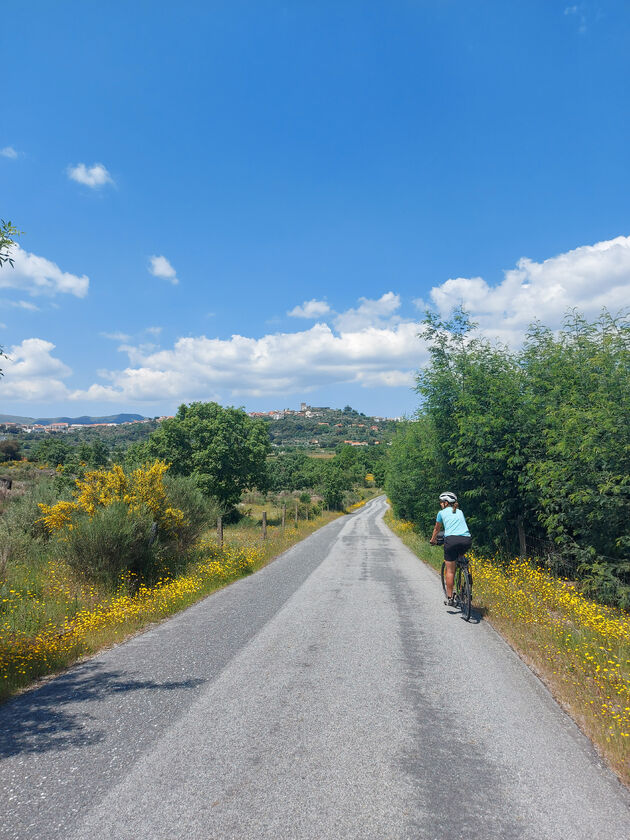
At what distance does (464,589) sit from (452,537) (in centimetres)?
87

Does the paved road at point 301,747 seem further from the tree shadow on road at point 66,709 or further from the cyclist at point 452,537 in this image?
the cyclist at point 452,537

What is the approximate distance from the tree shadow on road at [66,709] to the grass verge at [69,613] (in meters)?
0.35

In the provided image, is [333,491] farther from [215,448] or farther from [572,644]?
[572,644]

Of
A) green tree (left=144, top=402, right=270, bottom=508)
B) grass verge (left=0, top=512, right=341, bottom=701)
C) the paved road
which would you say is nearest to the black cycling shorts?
the paved road

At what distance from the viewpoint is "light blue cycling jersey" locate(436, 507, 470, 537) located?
834 centimetres

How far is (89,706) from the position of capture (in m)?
4.54

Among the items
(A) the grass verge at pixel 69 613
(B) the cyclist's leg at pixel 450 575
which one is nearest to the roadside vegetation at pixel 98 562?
(A) the grass verge at pixel 69 613

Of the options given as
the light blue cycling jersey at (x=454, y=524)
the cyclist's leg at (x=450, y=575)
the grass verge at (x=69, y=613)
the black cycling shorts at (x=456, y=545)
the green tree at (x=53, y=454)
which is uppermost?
the green tree at (x=53, y=454)

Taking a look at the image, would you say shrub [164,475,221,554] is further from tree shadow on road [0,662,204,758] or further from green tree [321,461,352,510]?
green tree [321,461,352,510]

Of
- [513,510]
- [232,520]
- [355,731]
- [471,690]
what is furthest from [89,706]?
[232,520]

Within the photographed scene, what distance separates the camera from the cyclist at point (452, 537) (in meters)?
8.27

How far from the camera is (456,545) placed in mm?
8281

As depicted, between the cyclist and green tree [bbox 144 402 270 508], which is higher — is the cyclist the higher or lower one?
the lower one

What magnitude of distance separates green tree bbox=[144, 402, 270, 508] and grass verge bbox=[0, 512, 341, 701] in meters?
23.1
